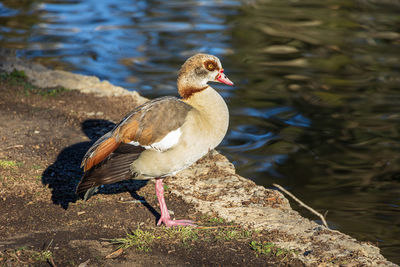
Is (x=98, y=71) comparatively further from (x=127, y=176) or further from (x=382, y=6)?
(x=382, y=6)

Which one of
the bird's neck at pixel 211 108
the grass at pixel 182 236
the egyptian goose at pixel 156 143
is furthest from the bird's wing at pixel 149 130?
the grass at pixel 182 236

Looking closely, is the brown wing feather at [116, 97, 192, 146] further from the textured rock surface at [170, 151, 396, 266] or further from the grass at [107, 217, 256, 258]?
the textured rock surface at [170, 151, 396, 266]

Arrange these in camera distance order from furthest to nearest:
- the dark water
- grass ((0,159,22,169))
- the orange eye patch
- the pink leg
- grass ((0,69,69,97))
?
grass ((0,69,69,97)) < the dark water < grass ((0,159,22,169)) < the orange eye patch < the pink leg

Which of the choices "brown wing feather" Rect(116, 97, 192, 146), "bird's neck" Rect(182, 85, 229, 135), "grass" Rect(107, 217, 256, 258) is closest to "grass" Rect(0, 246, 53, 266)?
"grass" Rect(107, 217, 256, 258)

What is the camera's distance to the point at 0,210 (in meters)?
5.61

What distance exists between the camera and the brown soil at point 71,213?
4.90m

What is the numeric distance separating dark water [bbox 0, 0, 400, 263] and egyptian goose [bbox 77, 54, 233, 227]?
96.4 inches

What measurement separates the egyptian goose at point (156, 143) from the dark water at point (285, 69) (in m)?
2.45

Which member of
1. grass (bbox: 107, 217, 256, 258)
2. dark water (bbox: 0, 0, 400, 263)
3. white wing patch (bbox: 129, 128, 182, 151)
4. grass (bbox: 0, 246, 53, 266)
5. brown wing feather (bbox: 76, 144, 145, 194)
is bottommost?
dark water (bbox: 0, 0, 400, 263)

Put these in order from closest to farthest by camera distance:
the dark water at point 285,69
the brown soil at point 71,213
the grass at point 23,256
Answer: the grass at point 23,256
the brown soil at point 71,213
the dark water at point 285,69

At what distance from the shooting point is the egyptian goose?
17.1 ft

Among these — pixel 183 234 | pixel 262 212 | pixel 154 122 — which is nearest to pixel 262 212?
pixel 262 212

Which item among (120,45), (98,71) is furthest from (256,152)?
(120,45)

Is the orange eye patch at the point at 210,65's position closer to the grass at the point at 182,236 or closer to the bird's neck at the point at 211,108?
the bird's neck at the point at 211,108
